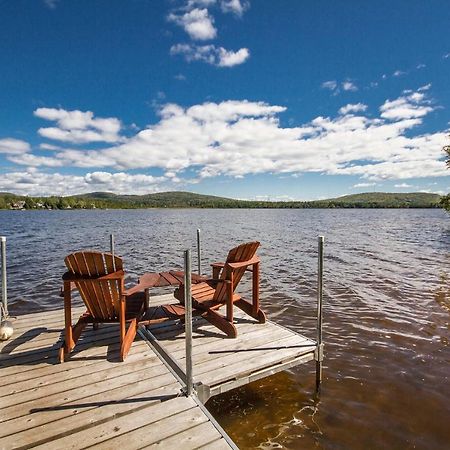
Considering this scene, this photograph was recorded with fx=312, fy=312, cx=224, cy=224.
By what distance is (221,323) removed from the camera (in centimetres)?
526

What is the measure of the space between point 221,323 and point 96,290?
2.10 m

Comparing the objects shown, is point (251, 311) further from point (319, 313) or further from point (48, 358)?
point (48, 358)

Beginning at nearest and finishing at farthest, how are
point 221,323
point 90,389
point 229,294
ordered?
1. point 90,389
2. point 221,323
3. point 229,294

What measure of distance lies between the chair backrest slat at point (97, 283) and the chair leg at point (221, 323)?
1580 mm

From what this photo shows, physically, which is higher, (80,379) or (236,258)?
(236,258)

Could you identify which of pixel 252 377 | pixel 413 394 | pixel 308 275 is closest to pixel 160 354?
pixel 252 377

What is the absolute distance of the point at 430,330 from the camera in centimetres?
761

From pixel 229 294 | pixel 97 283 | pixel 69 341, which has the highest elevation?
pixel 97 283

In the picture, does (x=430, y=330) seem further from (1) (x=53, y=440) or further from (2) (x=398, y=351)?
(1) (x=53, y=440)

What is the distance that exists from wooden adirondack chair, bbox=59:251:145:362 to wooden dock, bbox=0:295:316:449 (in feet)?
0.85

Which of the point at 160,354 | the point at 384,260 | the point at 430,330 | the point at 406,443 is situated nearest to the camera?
the point at 406,443

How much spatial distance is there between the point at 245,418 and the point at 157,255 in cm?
1590

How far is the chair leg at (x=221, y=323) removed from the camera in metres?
5.15

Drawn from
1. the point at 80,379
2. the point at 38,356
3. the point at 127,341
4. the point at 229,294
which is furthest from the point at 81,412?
the point at 229,294
